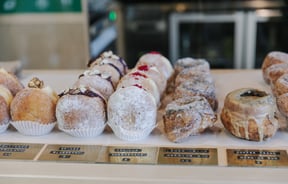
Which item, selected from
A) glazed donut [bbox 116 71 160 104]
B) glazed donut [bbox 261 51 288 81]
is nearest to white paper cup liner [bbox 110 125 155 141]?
glazed donut [bbox 116 71 160 104]

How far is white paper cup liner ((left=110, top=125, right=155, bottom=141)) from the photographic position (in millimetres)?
1003

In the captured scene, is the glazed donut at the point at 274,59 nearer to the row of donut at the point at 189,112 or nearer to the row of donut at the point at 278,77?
the row of donut at the point at 278,77

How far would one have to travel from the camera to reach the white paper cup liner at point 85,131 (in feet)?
3.33

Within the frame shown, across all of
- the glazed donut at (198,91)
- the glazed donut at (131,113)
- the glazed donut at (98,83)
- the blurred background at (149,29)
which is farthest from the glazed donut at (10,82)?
the blurred background at (149,29)

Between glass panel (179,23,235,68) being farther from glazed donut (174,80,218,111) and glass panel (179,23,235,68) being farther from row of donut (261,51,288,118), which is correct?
glazed donut (174,80,218,111)

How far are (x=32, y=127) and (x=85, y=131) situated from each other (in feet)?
0.40

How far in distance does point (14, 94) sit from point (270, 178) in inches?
24.7

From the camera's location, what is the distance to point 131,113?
994mm

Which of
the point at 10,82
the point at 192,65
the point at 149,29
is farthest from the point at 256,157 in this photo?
the point at 149,29

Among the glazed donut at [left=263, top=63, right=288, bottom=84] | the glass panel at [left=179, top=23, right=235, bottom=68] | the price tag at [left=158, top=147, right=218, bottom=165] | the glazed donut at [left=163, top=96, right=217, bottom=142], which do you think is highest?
the glazed donut at [left=263, top=63, right=288, bottom=84]

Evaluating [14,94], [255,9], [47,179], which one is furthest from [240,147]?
[255,9]

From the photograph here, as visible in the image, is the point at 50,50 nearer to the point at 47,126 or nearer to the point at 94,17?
the point at 94,17

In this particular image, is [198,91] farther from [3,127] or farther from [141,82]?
[3,127]

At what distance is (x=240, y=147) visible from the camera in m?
0.97
